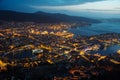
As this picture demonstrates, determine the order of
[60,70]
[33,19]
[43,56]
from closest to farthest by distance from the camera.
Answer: [60,70], [43,56], [33,19]

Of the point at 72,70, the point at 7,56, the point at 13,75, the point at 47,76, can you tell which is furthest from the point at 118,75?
the point at 7,56

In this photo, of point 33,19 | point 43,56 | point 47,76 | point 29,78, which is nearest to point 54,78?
point 47,76

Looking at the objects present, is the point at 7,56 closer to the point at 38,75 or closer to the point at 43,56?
the point at 43,56

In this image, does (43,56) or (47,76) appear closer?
(47,76)

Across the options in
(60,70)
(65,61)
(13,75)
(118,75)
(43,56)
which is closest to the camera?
(118,75)

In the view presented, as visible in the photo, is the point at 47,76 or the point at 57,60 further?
the point at 57,60

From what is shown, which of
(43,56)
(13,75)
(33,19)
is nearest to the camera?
(13,75)

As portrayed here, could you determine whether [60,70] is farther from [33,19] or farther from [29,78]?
[33,19]

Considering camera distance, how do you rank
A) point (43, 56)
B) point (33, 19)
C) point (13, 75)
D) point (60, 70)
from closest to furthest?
point (13, 75), point (60, 70), point (43, 56), point (33, 19)
